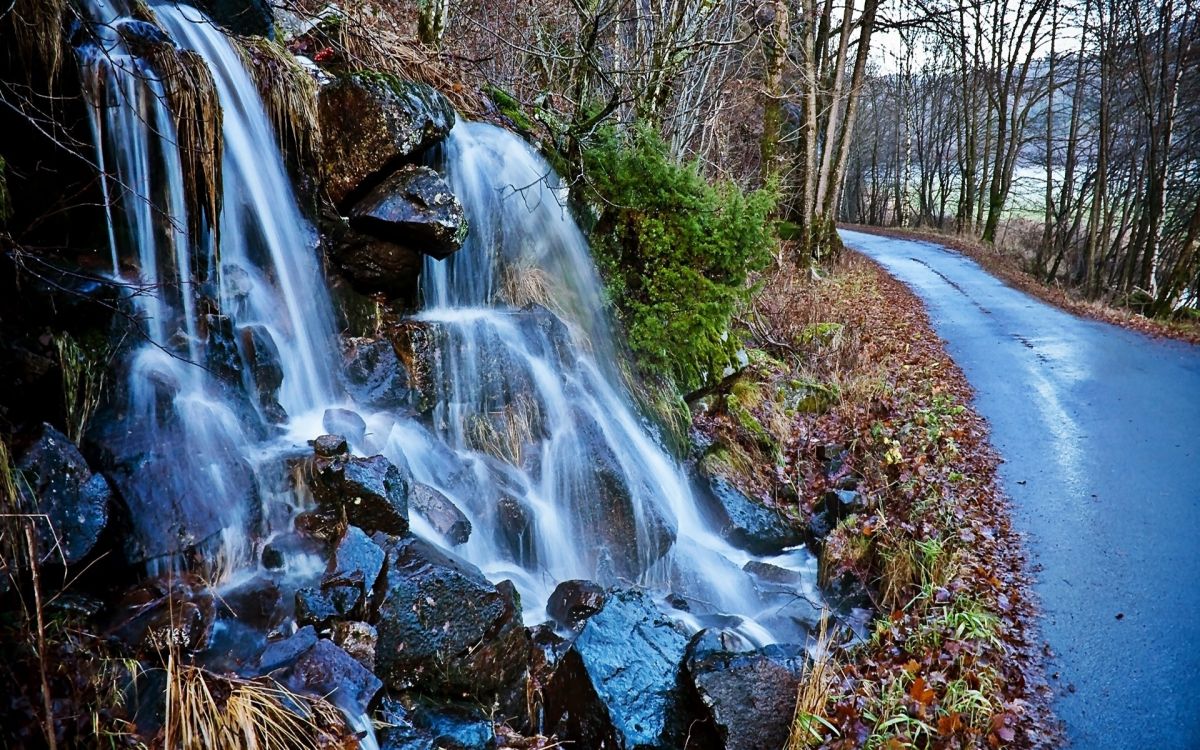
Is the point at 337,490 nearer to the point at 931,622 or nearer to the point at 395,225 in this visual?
the point at 395,225

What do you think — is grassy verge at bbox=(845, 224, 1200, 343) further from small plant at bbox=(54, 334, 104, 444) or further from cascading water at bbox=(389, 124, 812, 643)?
small plant at bbox=(54, 334, 104, 444)

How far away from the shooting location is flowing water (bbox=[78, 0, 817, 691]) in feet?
15.6

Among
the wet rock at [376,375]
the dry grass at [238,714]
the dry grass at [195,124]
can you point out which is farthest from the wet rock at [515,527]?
the dry grass at [195,124]

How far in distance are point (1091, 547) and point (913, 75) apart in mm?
37516

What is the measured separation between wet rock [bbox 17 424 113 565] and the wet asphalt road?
6.00 metres

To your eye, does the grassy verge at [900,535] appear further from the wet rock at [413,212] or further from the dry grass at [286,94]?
the dry grass at [286,94]

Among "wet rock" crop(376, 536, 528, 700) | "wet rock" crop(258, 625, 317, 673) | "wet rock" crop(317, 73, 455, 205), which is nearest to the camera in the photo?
"wet rock" crop(258, 625, 317, 673)

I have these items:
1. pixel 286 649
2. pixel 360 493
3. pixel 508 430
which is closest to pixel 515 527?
pixel 508 430

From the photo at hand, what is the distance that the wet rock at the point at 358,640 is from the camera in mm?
4137

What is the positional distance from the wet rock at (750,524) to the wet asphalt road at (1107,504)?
2327 mm

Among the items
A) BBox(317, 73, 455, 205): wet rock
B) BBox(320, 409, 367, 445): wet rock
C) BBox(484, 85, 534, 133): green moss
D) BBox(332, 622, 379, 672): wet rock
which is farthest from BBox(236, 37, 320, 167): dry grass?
A: BBox(332, 622, 379, 672): wet rock

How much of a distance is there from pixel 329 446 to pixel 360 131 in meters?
3.16

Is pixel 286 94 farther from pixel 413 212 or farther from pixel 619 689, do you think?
pixel 619 689

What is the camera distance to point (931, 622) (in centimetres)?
525
